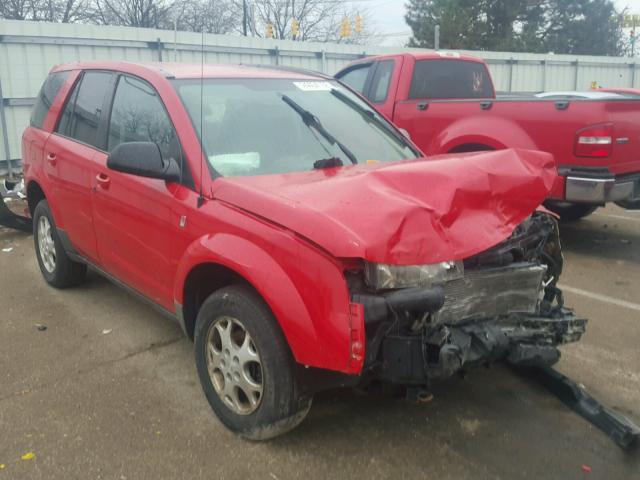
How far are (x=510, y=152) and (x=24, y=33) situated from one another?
33.0 feet

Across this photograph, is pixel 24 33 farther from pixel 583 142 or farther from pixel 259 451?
pixel 259 451

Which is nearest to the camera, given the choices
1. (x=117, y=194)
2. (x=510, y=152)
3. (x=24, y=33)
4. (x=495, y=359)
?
(x=495, y=359)

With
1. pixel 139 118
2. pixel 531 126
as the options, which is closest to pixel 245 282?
pixel 139 118

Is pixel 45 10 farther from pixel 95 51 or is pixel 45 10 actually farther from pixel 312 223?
pixel 312 223

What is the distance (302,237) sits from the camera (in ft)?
8.50

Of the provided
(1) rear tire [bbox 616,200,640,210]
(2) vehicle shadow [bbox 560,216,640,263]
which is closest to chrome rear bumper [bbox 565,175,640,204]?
(1) rear tire [bbox 616,200,640,210]

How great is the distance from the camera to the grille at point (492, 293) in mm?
2771

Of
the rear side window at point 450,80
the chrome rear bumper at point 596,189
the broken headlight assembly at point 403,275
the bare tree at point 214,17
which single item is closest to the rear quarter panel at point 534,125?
the chrome rear bumper at point 596,189

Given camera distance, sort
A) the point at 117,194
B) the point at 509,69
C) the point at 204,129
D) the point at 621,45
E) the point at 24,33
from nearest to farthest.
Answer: the point at 204,129
the point at 117,194
the point at 24,33
the point at 509,69
the point at 621,45

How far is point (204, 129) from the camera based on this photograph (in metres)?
3.39

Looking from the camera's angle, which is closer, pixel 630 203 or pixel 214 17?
pixel 630 203

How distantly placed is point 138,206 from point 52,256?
2.06 meters

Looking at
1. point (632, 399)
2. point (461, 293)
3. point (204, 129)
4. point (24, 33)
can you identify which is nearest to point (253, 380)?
point (461, 293)

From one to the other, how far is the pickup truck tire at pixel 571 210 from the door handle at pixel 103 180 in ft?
17.4
